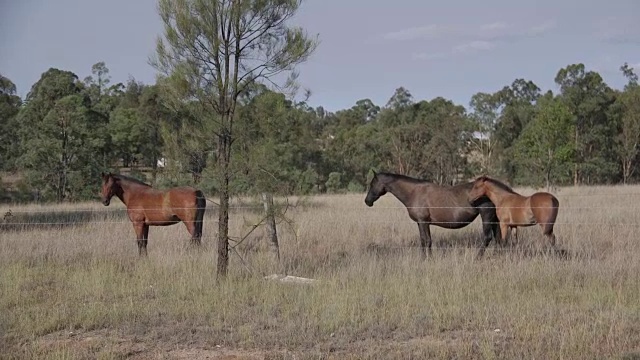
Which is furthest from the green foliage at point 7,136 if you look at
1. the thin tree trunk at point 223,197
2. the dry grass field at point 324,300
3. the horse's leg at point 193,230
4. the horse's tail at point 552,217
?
the horse's tail at point 552,217

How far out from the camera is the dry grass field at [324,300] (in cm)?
493

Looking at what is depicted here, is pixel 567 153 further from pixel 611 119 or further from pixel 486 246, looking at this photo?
pixel 486 246

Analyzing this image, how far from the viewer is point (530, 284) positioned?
7.12 meters

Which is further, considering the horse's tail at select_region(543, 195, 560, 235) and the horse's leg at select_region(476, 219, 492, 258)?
the horse's leg at select_region(476, 219, 492, 258)

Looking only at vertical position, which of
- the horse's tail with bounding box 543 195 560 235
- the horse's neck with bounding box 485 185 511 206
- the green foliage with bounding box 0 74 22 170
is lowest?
the horse's tail with bounding box 543 195 560 235

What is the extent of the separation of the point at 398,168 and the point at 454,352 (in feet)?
107

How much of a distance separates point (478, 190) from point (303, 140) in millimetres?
3039

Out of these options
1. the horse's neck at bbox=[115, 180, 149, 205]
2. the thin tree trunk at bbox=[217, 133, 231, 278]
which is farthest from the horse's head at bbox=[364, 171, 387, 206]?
the horse's neck at bbox=[115, 180, 149, 205]

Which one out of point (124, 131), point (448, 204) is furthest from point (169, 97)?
point (124, 131)

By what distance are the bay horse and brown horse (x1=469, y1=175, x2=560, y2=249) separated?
0.20 m

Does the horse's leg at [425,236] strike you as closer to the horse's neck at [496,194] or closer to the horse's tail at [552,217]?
the horse's neck at [496,194]

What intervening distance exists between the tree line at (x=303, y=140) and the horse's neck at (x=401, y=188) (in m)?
1.60

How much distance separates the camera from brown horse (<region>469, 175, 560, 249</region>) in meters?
9.02

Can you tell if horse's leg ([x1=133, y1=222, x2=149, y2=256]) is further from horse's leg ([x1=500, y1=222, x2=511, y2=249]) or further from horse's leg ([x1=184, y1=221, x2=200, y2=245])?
horse's leg ([x1=500, y1=222, x2=511, y2=249])
